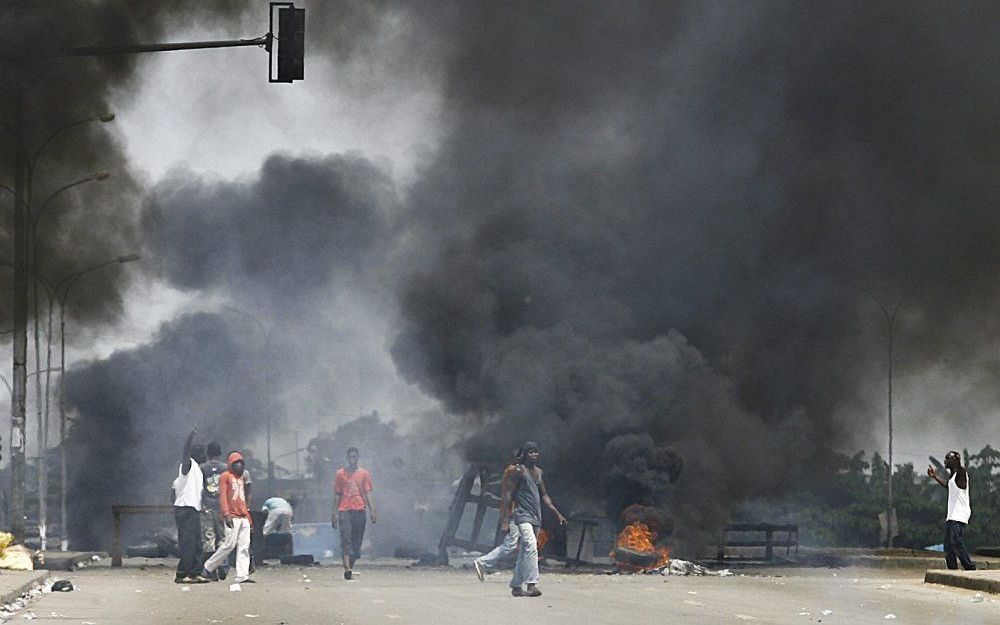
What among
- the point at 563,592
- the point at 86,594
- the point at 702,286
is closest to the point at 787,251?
→ the point at 702,286

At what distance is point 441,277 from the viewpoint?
40.7 m

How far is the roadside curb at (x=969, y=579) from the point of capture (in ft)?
70.0

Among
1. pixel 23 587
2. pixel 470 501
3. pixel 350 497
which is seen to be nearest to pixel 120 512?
pixel 350 497

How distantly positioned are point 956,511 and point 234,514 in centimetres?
976

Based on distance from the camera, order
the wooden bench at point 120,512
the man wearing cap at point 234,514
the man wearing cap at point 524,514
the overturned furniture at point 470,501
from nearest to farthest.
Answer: the man wearing cap at point 524,514 → the man wearing cap at point 234,514 → the wooden bench at point 120,512 → the overturned furniture at point 470,501

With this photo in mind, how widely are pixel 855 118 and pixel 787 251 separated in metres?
3.26

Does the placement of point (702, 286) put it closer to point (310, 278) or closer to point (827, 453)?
point (827, 453)

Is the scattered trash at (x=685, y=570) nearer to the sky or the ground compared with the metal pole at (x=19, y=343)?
nearer to the ground

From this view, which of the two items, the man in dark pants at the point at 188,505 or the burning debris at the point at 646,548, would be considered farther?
the burning debris at the point at 646,548

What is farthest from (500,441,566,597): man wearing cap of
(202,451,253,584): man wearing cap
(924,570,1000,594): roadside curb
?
(924,570,1000,594): roadside curb

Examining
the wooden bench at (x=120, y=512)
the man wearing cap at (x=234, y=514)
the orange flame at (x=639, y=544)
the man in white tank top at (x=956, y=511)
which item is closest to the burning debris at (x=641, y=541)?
the orange flame at (x=639, y=544)

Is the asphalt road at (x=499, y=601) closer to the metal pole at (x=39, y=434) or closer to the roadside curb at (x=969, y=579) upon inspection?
the roadside curb at (x=969, y=579)

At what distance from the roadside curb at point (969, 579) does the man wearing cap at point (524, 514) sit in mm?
5563

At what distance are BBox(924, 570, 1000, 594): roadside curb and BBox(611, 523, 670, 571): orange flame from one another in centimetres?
576
